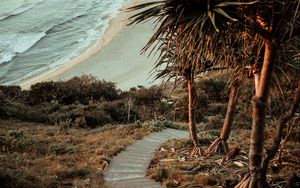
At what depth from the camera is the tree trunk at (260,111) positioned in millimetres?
8711

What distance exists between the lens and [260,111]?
29.7ft

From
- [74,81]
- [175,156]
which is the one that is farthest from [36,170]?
[74,81]

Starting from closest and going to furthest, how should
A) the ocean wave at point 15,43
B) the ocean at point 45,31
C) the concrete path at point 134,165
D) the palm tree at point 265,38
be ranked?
the palm tree at point 265,38 → the concrete path at point 134,165 → the ocean at point 45,31 → the ocean wave at point 15,43

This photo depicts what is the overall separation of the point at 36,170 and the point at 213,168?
4.39 meters

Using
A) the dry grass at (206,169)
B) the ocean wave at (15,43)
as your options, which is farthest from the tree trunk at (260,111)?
the ocean wave at (15,43)

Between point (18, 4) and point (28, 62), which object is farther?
point (18, 4)

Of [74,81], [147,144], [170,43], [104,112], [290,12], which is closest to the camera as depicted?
[290,12]

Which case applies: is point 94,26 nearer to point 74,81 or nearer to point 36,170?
point 74,81

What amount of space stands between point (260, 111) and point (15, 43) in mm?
39869

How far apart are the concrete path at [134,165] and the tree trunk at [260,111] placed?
3.10 m

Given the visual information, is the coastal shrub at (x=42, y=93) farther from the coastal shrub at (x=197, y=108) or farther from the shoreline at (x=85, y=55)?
the coastal shrub at (x=197, y=108)

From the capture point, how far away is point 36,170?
13.1 meters

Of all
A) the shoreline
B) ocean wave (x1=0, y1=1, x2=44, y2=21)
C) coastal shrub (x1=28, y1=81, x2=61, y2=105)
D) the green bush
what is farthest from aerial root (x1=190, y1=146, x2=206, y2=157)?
ocean wave (x1=0, y1=1, x2=44, y2=21)

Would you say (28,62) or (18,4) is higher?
(18,4)
